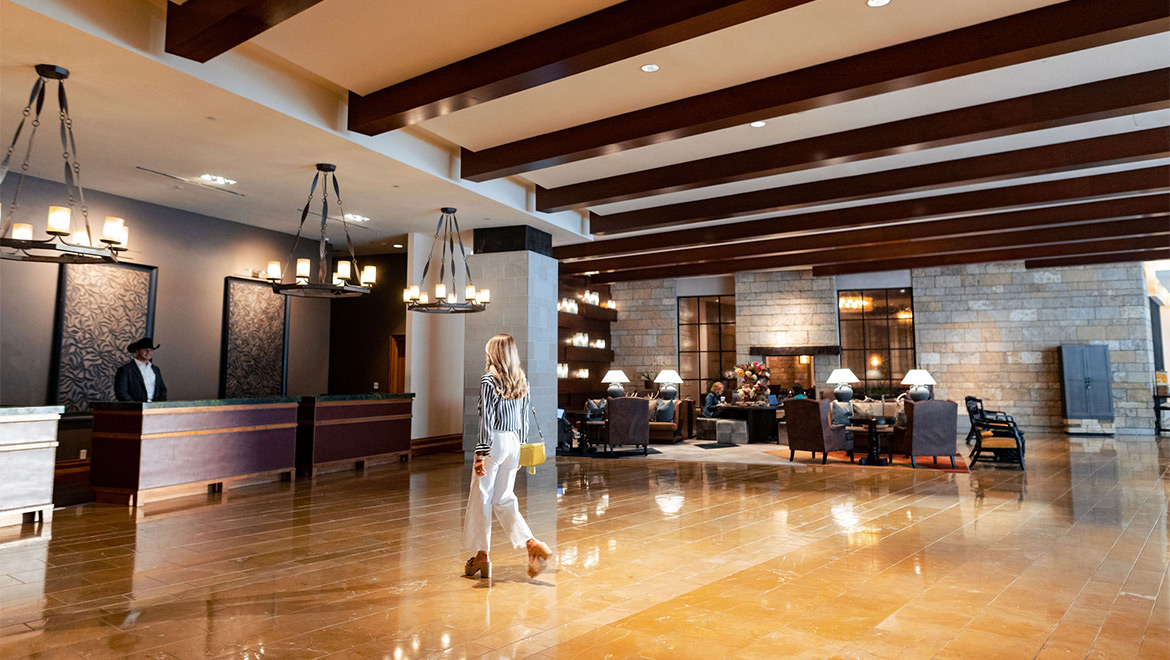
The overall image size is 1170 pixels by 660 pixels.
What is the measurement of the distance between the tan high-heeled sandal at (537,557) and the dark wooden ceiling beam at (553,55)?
3303mm

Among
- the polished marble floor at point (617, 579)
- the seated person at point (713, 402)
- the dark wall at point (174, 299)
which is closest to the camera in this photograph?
the polished marble floor at point (617, 579)

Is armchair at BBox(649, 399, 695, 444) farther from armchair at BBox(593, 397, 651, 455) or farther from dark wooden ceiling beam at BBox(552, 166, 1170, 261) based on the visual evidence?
dark wooden ceiling beam at BBox(552, 166, 1170, 261)

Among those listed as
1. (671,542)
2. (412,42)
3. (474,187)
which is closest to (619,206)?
(474,187)

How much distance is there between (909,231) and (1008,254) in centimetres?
369

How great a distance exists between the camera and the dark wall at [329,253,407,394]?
11.7 metres

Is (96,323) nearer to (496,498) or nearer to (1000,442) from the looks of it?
(496,498)

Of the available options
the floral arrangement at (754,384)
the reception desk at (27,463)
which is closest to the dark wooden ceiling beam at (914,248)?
the floral arrangement at (754,384)

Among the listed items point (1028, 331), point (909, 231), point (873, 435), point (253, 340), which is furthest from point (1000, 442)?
point (253, 340)

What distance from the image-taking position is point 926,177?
800 cm

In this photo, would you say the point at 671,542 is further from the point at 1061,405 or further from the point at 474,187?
the point at 1061,405

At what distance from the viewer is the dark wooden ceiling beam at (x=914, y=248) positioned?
10.9 metres

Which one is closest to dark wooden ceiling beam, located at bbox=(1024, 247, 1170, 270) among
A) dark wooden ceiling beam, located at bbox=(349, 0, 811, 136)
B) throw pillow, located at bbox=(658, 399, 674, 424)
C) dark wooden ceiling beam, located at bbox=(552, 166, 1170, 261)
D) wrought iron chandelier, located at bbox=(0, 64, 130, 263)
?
dark wooden ceiling beam, located at bbox=(552, 166, 1170, 261)

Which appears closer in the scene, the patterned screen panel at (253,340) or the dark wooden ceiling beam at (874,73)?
the dark wooden ceiling beam at (874,73)

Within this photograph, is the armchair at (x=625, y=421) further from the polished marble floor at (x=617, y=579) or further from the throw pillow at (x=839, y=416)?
the polished marble floor at (x=617, y=579)
